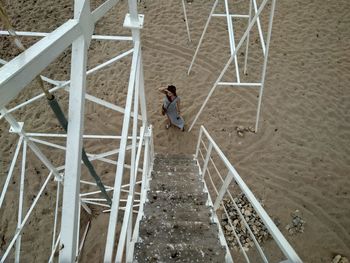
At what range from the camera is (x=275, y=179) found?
5418mm

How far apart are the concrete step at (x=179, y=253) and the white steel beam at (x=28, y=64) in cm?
193

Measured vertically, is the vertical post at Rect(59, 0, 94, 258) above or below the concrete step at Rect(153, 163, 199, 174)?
below

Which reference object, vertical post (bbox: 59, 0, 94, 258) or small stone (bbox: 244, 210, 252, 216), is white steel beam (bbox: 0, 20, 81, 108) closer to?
vertical post (bbox: 59, 0, 94, 258)

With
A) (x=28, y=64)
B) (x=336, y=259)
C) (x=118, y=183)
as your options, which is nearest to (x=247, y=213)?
(x=336, y=259)

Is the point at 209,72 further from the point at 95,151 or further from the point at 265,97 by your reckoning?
the point at 95,151

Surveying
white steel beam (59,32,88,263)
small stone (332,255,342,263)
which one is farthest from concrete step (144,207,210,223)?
small stone (332,255,342,263)

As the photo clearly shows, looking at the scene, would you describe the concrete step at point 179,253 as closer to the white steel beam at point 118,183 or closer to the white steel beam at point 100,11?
the white steel beam at point 118,183

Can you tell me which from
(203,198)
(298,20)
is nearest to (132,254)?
(203,198)

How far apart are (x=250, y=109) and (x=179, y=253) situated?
14.4 feet

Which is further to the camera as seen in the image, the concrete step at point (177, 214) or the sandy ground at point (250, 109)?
the sandy ground at point (250, 109)

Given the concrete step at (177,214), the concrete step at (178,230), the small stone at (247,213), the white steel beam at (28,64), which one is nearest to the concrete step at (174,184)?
the concrete step at (177,214)

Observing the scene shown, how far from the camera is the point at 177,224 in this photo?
9.86 ft

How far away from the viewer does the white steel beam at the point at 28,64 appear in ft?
2.86

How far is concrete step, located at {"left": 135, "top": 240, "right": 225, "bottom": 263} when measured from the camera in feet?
8.19
